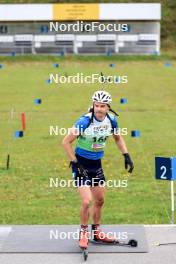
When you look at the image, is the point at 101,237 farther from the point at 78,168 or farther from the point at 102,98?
the point at 102,98

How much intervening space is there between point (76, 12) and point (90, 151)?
4172cm

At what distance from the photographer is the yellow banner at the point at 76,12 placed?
49062mm

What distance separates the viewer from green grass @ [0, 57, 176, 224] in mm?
11070

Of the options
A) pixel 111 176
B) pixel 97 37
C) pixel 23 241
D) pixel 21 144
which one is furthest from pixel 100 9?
pixel 23 241

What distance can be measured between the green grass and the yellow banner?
40.0 feet

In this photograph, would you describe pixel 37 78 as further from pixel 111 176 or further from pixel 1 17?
pixel 111 176

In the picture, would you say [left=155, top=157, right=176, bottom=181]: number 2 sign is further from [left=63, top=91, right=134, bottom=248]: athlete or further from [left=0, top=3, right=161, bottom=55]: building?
[left=0, top=3, right=161, bottom=55]: building

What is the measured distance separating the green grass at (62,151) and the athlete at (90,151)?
6.96ft

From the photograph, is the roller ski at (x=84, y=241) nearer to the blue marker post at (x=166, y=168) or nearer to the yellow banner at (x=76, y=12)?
the blue marker post at (x=166, y=168)

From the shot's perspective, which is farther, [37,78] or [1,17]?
[1,17]

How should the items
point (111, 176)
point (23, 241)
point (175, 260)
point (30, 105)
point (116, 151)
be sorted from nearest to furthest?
point (175, 260)
point (23, 241)
point (111, 176)
point (116, 151)
point (30, 105)

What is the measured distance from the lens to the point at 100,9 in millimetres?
49719

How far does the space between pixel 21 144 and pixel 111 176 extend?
4536 mm

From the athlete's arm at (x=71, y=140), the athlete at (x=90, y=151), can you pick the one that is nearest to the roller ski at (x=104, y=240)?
the athlete at (x=90, y=151)
